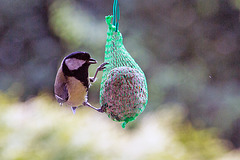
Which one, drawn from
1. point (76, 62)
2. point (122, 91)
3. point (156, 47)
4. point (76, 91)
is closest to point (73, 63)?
point (76, 62)

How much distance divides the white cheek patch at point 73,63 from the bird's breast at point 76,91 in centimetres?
7

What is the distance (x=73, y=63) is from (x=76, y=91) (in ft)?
0.53

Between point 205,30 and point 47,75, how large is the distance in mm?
2371

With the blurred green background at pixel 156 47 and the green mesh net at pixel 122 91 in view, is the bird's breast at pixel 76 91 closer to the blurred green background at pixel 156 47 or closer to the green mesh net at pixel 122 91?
the green mesh net at pixel 122 91

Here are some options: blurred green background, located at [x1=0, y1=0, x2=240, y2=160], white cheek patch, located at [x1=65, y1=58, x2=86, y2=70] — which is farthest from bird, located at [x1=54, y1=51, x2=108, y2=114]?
blurred green background, located at [x1=0, y1=0, x2=240, y2=160]

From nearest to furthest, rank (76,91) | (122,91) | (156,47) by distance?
(122,91) < (76,91) < (156,47)

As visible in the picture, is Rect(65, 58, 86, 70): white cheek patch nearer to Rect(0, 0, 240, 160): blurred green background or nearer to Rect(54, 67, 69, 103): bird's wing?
Rect(54, 67, 69, 103): bird's wing

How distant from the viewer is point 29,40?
519 cm

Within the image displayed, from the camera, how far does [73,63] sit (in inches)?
66.9

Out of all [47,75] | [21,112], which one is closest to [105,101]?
[21,112]

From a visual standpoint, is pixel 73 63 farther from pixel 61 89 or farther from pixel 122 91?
pixel 122 91

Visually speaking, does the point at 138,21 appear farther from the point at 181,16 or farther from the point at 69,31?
the point at 69,31

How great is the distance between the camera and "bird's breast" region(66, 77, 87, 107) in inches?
69.2

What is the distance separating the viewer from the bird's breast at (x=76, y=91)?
5.77ft
